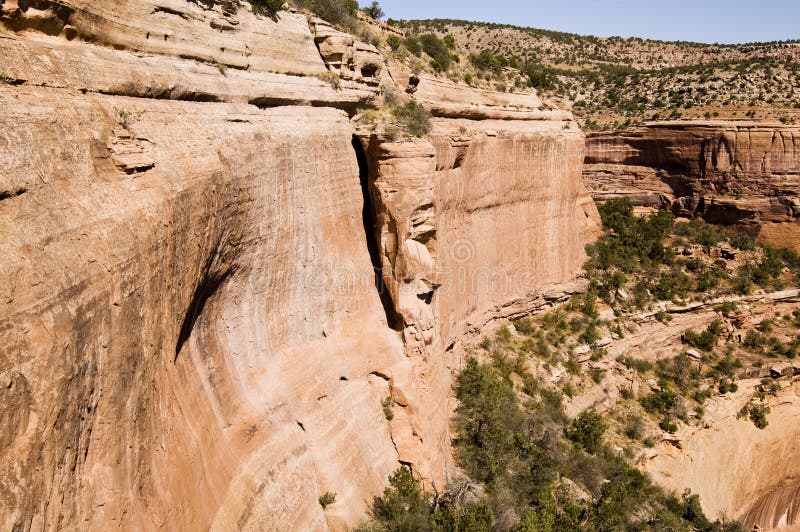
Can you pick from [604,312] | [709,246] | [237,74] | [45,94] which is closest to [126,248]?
[45,94]

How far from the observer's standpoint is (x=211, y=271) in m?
8.86

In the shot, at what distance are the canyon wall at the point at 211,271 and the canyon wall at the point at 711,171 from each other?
18.4m

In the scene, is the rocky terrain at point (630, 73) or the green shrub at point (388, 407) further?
the rocky terrain at point (630, 73)

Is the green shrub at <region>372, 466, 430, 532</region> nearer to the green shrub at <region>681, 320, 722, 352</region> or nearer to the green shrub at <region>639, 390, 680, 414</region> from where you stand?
the green shrub at <region>639, 390, 680, 414</region>

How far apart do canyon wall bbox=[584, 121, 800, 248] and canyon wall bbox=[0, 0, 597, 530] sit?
60.3 ft

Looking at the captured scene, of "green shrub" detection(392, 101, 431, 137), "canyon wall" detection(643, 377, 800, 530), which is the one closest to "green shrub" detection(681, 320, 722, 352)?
"canyon wall" detection(643, 377, 800, 530)

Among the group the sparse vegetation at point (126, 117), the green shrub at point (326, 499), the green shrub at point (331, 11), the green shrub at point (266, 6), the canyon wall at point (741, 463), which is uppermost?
the green shrub at point (331, 11)

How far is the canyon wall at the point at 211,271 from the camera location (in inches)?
215

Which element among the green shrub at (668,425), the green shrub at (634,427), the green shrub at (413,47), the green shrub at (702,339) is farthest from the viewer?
the green shrub at (702,339)

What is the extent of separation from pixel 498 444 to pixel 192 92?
40.2 feet

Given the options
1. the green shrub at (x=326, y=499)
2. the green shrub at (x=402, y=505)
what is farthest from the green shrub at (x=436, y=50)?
the green shrub at (x=326, y=499)

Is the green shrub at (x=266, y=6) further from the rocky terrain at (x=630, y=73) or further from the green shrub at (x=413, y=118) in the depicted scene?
the rocky terrain at (x=630, y=73)

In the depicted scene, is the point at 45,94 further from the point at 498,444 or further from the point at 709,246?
the point at 709,246

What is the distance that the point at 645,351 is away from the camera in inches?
987
